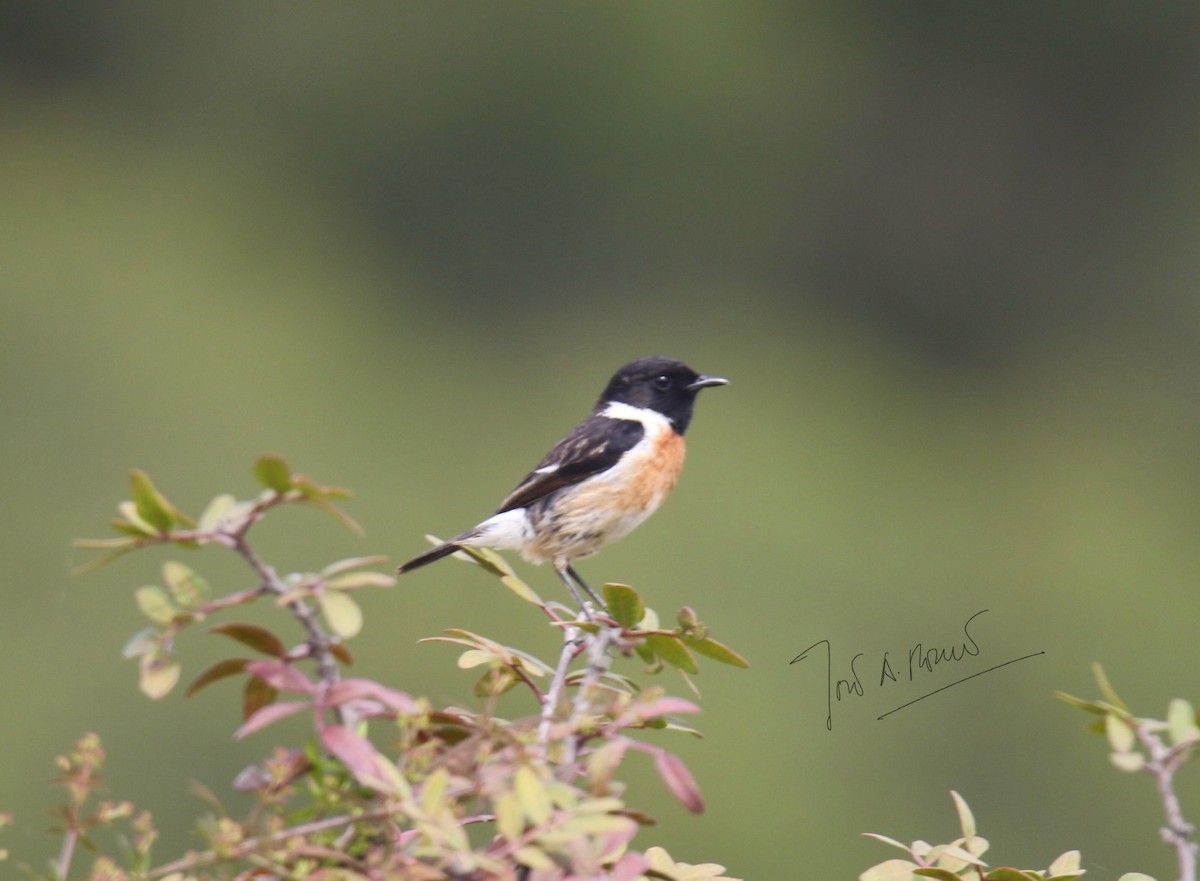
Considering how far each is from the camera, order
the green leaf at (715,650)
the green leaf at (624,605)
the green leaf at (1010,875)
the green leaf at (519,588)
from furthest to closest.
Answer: the green leaf at (519,588) → the green leaf at (624,605) → the green leaf at (715,650) → the green leaf at (1010,875)

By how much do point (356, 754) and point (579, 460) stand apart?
9.43ft

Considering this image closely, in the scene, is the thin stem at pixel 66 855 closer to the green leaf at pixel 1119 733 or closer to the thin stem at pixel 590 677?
the thin stem at pixel 590 677

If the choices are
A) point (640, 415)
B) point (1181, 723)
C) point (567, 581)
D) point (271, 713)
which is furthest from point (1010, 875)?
point (640, 415)

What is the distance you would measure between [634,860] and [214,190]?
48.4ft

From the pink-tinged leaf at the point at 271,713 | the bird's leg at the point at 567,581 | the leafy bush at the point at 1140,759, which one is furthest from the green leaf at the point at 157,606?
the bird's leg at the point at 567,581

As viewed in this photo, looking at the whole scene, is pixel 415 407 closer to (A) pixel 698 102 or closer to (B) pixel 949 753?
(A) pixel 698 102

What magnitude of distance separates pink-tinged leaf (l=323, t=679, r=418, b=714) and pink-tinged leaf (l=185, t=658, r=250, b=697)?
0.09 meters

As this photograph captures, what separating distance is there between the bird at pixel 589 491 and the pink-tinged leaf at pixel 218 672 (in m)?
2.58

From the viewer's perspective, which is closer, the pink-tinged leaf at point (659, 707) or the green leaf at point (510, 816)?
the green leaf at point (510, 816)

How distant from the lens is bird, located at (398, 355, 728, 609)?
4.03 metres

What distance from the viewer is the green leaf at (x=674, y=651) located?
172 cm

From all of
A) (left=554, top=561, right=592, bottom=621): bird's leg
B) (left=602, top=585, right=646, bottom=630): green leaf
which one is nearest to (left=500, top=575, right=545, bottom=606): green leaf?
(left=602, top=585, right=646, bottom=630): green leaf

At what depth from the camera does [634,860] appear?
1.33 metres

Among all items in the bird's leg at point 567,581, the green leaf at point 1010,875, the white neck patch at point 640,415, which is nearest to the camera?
the green leaf at point 1010,875
